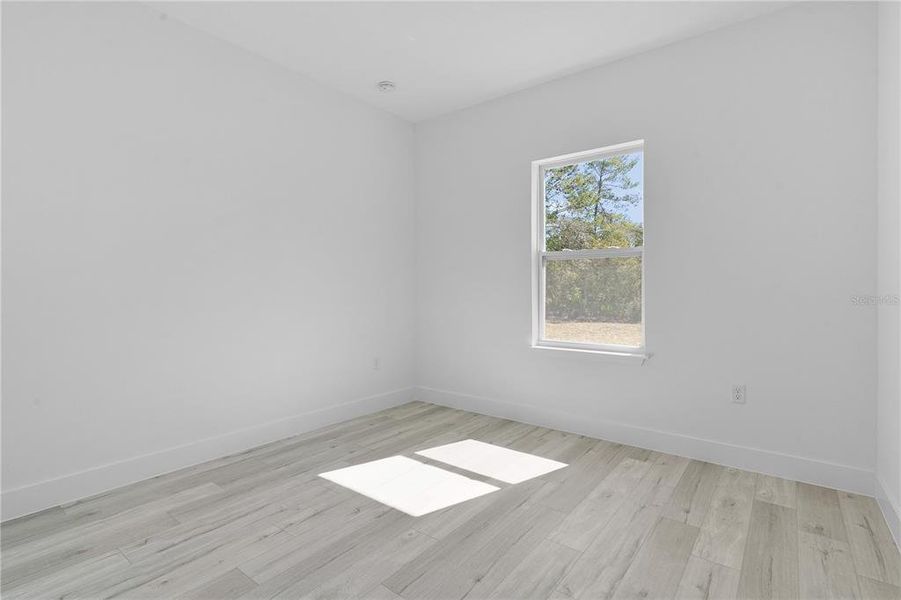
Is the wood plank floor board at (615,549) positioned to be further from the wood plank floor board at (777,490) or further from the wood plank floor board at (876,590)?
the wood plank floor board at (876,590)

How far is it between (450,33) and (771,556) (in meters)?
3.36

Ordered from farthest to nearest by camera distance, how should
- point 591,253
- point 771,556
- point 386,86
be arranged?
point 386,86 → point 591,253 → point 771,556

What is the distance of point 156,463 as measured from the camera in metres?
2.77

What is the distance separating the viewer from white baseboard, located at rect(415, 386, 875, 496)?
2.54 meters

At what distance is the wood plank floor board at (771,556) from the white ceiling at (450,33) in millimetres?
2883

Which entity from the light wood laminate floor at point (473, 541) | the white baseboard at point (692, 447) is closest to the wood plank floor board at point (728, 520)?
the light wood laminate floor at point (473, 541)

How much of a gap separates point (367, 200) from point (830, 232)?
337cm

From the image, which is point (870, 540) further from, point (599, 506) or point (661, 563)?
point (599, 506)

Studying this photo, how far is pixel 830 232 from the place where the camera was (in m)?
2.57

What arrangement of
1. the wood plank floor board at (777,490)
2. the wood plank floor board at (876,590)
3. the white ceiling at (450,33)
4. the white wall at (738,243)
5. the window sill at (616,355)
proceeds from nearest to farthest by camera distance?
the wood plank floor board at (876,590) < the wood plank floor board at (777,490) < the white wall at (738,243) < the white ceiling at (450,33) < the window sill at (616,355)

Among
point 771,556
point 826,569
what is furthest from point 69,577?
point 826,569

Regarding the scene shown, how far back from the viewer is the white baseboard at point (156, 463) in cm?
231

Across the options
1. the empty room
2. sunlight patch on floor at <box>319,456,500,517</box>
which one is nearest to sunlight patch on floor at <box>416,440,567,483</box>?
the empty room

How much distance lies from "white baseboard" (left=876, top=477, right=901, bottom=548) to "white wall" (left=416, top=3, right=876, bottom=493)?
0.42 feet
